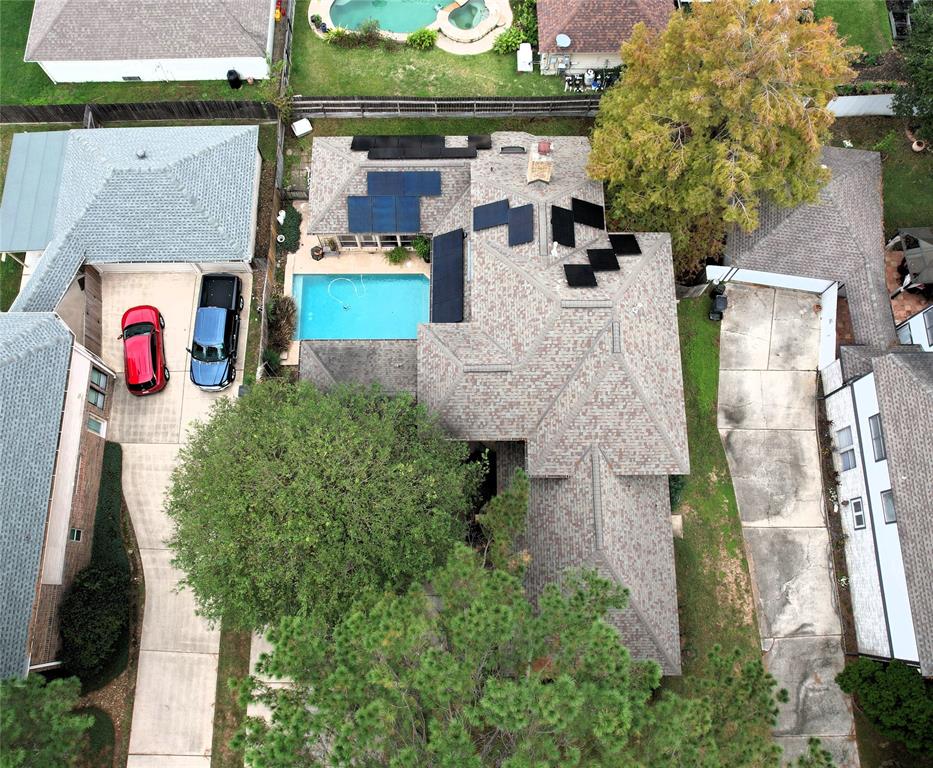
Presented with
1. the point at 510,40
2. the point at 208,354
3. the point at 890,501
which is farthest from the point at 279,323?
the point at 890,501

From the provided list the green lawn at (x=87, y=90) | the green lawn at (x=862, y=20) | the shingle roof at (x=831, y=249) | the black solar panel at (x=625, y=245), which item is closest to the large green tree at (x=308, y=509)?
the black solar panel at (x=625, y=245)

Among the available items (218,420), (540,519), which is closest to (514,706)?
(540,519)

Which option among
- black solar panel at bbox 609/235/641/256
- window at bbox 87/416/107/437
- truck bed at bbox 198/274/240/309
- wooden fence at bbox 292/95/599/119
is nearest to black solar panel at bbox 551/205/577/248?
black solar panel at bbox 609/235/641/256

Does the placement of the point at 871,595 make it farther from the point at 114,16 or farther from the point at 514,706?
the point at 114,16

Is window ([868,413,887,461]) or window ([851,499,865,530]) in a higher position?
window ([868,413,887,461])

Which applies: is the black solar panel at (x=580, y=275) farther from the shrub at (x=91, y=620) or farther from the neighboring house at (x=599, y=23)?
the shrub at (x=91, y=620)

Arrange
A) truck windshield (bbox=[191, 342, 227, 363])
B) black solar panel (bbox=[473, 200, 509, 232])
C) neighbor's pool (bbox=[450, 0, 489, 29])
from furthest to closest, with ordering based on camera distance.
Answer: neighbor's pool (bbox=[450, 0, 489, 29])
truck windshield (bbox=[191, 342, 227, 363])
black solar panel (bbox=[473, 200, 509, 232])

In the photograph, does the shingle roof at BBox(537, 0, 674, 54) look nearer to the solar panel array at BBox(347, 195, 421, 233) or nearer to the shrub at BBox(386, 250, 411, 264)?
the solar panel array at BBox(347, 195, 421, 233)

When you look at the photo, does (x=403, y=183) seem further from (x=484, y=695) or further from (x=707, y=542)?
(x=484, y=695)
